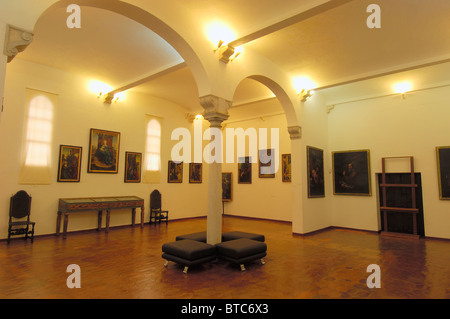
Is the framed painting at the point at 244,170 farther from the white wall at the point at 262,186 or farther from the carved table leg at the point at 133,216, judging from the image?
the carved table leg at the point at 133,216

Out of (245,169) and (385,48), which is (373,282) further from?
(245,169)

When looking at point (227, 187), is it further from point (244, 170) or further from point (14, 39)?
point (14, 39)

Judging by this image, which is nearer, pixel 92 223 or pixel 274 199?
pixel 92 223

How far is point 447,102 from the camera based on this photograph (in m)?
8.70

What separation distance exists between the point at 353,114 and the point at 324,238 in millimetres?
5164

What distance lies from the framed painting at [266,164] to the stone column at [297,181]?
3.51 m

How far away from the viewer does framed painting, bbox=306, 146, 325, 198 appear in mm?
9326

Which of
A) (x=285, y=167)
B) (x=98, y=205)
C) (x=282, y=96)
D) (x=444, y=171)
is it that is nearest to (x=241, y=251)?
(x=282, y=96)

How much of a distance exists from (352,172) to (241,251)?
7.14 metres

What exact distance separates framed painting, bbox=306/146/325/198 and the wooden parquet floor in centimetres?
201

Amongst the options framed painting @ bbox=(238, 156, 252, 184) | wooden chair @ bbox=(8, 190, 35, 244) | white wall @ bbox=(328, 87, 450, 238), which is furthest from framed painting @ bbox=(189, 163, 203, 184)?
wooden chair @ bbox=(8, 190, 35, 244)

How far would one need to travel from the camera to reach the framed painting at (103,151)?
9.55 metres

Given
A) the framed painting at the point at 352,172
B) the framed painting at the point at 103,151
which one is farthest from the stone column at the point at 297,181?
the framed painting at the point at 103,151
